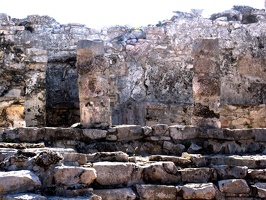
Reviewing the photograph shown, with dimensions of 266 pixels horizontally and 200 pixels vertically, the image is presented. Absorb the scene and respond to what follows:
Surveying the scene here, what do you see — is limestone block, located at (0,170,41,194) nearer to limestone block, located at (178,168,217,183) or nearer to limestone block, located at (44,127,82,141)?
limestone block, located at (178,168,217,183)

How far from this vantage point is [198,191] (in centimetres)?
445

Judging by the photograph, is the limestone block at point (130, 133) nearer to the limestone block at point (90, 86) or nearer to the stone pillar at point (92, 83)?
the stone pillar at point (92, 83)

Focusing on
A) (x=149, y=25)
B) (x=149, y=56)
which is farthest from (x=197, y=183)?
(x=149, y=25)

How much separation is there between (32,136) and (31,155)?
5.34 ft

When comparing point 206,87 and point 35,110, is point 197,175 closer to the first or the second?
point 206,87

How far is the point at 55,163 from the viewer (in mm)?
3914

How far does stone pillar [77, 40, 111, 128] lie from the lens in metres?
6.46

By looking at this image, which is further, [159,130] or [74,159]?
[159,130]

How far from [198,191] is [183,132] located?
167cm

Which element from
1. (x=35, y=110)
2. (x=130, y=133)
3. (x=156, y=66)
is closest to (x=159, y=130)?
(x=130, y=133)

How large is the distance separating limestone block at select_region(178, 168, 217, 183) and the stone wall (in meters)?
4.91

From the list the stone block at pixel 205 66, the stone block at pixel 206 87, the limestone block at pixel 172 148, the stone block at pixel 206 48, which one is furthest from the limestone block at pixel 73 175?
the stone block at pixel 206 48

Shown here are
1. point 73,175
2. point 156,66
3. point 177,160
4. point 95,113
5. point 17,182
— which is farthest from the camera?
point 156,66

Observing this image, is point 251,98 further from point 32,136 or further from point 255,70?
point 32,136
